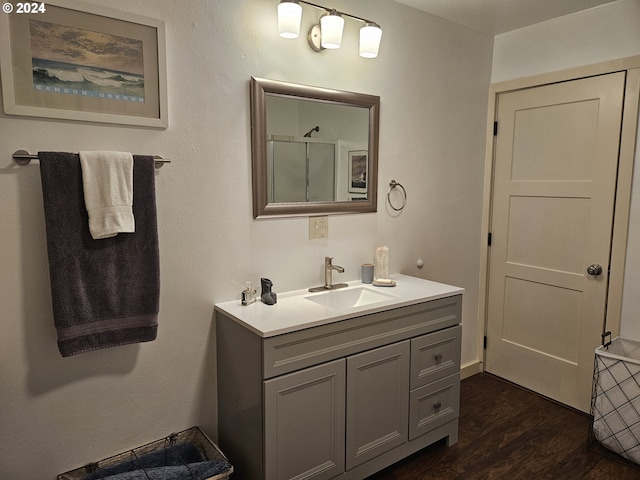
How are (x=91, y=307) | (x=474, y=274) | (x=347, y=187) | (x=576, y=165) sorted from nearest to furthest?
(x=91, y=307), (x=347, y=187), (x=576, y=165), (x=474, y=274)

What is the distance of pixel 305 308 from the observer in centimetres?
203

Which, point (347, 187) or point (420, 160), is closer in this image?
point (347, 187)

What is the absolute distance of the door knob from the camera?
2639 millimetres

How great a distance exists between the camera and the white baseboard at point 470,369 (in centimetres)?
322

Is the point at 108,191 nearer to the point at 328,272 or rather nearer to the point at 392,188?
the point at 328,272

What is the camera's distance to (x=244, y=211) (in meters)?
2.11

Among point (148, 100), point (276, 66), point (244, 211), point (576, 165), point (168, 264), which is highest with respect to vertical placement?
point (276, 66)

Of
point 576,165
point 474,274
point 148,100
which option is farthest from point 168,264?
point 576,165

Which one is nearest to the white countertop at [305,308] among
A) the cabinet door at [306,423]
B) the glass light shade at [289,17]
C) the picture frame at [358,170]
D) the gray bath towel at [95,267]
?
the cabinet door at [306,423]

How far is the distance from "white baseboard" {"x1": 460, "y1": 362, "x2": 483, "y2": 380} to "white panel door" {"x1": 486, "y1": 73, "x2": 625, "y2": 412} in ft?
0.32

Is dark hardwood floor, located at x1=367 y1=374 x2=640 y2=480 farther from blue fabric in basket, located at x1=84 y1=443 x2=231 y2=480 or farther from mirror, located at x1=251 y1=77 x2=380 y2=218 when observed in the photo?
mirror, located at x1=251 y1=77 x2=380 y2=218

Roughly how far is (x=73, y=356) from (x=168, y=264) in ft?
1.63

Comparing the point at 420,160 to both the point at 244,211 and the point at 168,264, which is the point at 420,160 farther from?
the point at 168,264

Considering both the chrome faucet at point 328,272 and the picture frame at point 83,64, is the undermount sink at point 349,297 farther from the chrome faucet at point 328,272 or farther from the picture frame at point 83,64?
the picture frame at point 83,64
